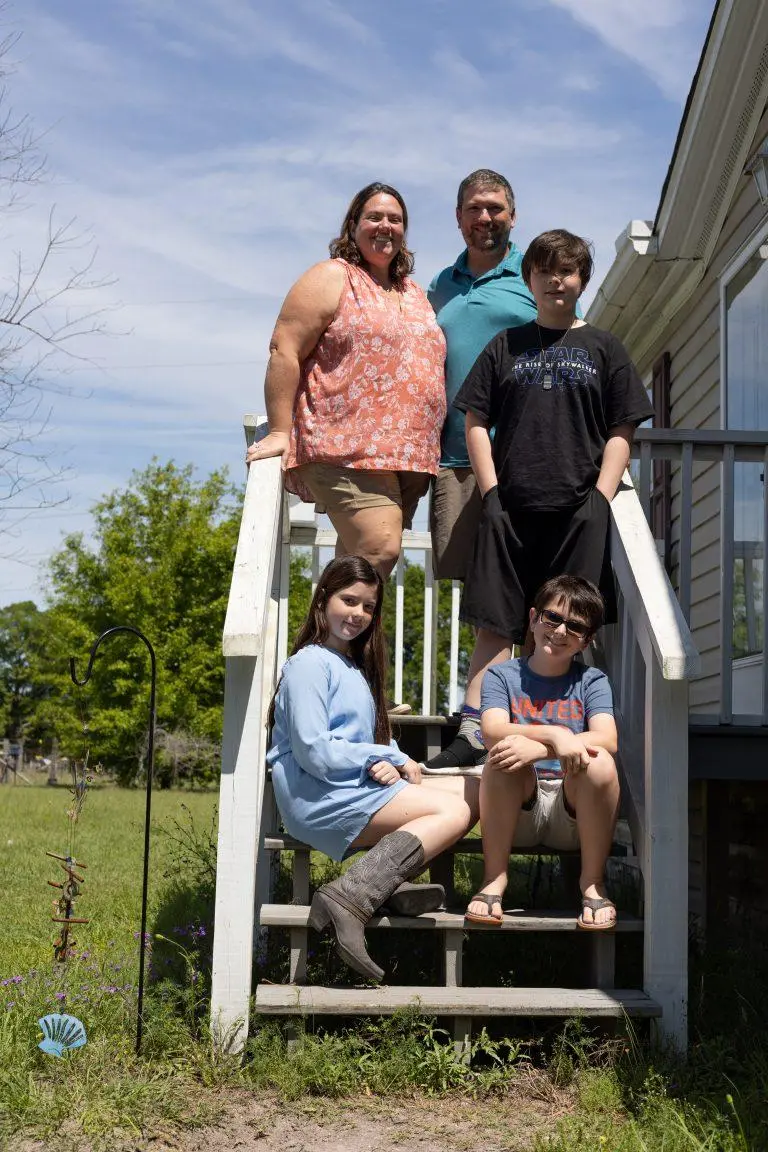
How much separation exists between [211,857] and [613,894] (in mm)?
1945

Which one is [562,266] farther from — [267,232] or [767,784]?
[267,232]

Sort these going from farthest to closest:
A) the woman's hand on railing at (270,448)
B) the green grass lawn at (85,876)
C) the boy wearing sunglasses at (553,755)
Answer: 1. the green grass lawn at (85,876)
2. the woman's hand on railing at (270,448)
3. the boy wearing sunglasses at (553,755)

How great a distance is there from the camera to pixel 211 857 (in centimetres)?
601

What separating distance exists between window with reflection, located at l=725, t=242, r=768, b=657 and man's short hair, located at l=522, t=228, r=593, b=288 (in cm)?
292

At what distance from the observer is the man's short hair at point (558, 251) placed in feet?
12.7

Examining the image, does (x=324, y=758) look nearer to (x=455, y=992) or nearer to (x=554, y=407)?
(x=455, y=992)

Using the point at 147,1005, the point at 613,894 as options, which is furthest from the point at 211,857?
the point at 147,1005

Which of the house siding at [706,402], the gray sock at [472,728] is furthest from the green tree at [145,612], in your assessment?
the gray sock at [472,728]

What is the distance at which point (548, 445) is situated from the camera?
3959 millimetres

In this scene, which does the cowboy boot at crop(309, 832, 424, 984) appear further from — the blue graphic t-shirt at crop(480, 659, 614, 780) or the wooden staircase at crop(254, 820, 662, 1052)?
the blue graphic t-shirt at crop(480, 659, 614, 780)

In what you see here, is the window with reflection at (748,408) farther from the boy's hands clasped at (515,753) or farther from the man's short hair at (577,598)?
the boy's hands clasped at (515,753)

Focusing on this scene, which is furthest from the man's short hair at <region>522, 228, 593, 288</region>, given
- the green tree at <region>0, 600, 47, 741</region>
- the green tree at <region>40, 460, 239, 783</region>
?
the green tree at <region>0, 600, 47, 741</region>

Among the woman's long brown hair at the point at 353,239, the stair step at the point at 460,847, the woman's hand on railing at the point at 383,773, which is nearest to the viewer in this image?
the woman's hand on railing at the point at 383,773

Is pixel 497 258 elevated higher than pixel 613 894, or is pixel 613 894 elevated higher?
pixel 497 258
